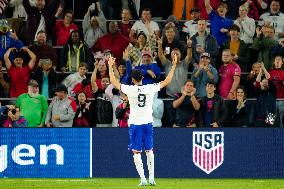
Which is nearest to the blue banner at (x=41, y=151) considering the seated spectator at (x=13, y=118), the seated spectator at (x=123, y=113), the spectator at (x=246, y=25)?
the seated spectator at (x=13, y=118)

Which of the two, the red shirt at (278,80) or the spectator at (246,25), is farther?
the spectator at (246,25)

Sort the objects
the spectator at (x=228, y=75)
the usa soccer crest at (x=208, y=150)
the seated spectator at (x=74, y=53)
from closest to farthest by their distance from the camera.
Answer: the usa soccer crest at (x=208, y=150)
the spectator at (x=228, y=75)
the seated spectator at (x=74, y=53)

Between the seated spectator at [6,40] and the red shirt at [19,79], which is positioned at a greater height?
the seated spectator at [6,40]

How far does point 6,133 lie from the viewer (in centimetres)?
2344

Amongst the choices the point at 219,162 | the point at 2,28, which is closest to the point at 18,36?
the point at 2,28

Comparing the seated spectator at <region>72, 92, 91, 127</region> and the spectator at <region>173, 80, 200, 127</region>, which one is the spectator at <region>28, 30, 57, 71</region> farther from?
the spectator at <region>173, 80, 200, 127</region>

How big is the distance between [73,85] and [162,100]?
252 cm

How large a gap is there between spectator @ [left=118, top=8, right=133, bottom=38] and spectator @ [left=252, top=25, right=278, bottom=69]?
3.64 meters

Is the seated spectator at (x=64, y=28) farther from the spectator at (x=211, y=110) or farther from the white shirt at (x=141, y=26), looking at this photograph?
the spectator at (x=211, y=110)

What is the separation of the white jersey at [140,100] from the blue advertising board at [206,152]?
11.8ft

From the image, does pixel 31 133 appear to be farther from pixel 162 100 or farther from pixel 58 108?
pixel 162 100

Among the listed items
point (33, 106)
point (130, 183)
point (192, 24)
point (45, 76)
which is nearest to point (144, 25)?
point (192, 24)

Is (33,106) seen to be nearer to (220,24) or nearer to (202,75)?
(202,75)

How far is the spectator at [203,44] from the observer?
1051 inches
